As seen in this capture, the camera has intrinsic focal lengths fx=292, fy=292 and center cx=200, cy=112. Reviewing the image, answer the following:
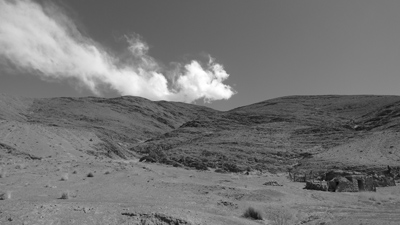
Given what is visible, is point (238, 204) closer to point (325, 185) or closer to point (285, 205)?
point (285, 205)

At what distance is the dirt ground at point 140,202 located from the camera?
7.46m

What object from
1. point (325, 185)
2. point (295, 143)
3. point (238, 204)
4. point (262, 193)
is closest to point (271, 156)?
point (295, 143)

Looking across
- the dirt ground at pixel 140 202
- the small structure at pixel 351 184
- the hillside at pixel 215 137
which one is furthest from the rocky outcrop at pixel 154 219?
the hillside at pixel 215 137

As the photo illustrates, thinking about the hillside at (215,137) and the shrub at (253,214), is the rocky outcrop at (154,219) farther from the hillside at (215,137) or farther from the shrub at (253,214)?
the hillside at (215,137)

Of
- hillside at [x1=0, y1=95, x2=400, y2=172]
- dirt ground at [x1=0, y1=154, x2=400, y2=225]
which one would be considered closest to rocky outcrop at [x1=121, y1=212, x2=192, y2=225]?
dirt ground at [x1=0, y1=154, x2=400, y2=225]

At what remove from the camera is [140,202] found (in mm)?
10289

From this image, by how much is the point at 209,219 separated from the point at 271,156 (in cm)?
3649

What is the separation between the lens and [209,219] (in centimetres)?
829

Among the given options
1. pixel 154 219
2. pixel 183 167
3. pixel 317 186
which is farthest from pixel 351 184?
pixel 183 167

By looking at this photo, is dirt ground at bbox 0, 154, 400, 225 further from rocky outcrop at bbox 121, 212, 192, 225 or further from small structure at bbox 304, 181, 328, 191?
small structure at bbox 304, 181, 328, 191

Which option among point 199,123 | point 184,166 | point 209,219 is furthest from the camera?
point 199,123

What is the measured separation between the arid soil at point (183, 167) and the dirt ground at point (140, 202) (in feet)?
0.14

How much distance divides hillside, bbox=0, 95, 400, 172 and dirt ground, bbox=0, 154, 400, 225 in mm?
10786

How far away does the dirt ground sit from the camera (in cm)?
746
